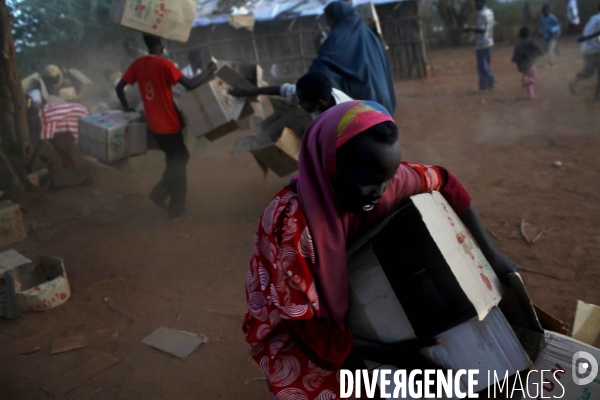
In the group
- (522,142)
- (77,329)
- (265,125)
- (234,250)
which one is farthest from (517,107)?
(77,329)

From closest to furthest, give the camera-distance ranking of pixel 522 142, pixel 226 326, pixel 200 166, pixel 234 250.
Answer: pixel 226 326, pixel 234 250, pixel 522 142, pixel 200 166

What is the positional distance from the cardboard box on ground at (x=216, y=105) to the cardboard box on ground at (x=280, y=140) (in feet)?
0.92

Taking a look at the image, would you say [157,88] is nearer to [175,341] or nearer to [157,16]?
[157,16]

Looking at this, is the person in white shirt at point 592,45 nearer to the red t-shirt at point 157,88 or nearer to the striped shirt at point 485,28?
the striped shirt at point 485,28

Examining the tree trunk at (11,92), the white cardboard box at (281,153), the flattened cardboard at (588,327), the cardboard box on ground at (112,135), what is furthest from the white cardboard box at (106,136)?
the flattened cardboard at (588,327)

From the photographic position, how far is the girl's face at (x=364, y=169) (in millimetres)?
1288

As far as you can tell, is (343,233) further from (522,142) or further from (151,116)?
(522,142)

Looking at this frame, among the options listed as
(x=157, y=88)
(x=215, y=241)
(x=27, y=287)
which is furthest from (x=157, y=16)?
(x=27, y=287)

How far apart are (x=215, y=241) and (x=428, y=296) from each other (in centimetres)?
350

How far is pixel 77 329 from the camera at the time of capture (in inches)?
136

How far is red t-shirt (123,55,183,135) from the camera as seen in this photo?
460cm

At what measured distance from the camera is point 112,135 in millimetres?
4590

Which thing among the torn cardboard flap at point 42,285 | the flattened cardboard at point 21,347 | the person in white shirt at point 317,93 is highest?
the person in white shirt at point 317,93

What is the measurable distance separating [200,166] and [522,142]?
4.80 m
